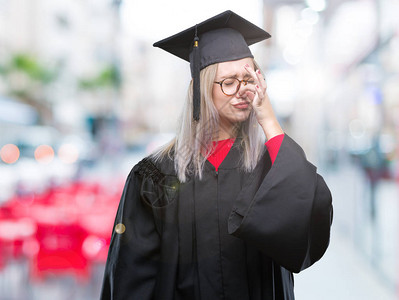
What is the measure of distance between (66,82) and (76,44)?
15.7ft

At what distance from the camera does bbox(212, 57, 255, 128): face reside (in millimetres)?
1356

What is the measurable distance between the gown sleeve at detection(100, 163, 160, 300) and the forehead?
16.9 inches

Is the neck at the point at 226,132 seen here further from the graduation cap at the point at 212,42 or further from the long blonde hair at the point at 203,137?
the graduation cap at the point at 212,42

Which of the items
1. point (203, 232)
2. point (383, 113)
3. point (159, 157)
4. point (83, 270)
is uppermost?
point (383, 113)

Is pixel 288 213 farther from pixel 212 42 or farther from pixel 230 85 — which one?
pixel 212 42

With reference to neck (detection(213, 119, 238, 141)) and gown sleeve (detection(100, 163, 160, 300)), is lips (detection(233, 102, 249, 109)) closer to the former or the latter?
neck (detection(213, 119, 238, 141))

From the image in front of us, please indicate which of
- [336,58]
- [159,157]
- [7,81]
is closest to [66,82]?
[7,81]

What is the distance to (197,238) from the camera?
53.1 inches

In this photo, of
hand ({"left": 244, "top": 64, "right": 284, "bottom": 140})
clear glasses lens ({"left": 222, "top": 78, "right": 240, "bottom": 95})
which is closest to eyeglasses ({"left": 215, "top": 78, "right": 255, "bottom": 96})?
clear glasses lens ({"left": 222, "top": 78, "right": 240, "bottom": 95})

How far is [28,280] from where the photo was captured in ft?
14.3

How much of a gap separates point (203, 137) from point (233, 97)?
0.60ft

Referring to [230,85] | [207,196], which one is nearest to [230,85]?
[230,85]

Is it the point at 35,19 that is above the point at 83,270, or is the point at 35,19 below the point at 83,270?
above

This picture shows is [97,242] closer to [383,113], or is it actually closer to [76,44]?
[383,113]
